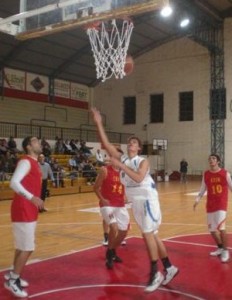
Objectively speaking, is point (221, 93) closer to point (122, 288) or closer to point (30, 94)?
point (30, 94)

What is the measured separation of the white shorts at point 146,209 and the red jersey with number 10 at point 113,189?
53.5 inches

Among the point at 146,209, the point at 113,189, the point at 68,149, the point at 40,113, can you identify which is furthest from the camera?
the point at 40,113

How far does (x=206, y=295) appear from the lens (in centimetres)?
511

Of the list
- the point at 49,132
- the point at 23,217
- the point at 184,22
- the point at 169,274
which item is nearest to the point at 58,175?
the point at 49,132

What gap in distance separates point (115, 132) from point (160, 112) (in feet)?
11.6

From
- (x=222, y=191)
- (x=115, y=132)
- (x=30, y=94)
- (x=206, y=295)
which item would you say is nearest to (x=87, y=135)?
(x=115, y=132)

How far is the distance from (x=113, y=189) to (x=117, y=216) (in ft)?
1.50

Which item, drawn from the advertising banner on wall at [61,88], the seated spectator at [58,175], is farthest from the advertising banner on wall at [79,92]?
the seated spectator at [58,175]

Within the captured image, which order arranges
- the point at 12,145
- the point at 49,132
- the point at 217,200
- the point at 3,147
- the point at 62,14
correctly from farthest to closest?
the point at 49,132 < the point at 12,145 < the point at 3,147 < the point at 62,14 < the point at 217,200

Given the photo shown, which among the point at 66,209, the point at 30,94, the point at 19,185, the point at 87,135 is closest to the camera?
the point at 19,185

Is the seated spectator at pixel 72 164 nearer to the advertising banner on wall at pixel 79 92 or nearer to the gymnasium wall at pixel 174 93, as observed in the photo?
the advertising banner on wall at pixel 79 92

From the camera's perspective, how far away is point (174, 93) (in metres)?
30.0

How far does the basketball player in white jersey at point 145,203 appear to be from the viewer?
17.0 ft

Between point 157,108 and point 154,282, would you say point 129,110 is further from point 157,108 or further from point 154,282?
point 154,282
